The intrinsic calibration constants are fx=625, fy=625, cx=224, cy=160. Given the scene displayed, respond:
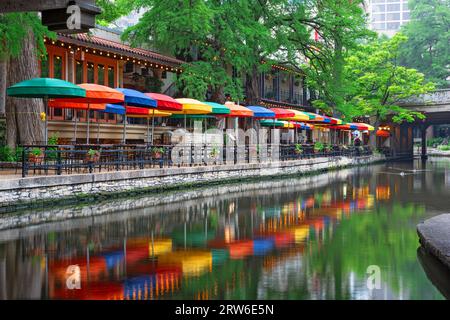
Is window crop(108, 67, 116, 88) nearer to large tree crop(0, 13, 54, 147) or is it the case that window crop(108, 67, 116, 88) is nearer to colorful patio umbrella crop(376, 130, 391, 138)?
large tree crop(0, 13, 54, 147)

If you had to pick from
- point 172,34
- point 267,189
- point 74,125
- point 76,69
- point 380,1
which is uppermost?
point 380,1

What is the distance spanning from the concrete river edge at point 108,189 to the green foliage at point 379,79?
29.6 meters

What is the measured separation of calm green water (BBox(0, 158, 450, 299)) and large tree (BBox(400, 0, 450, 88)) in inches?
2685

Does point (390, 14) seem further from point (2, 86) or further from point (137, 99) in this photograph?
point (137, 99)

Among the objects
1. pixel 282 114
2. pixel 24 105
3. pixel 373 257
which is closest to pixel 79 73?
pixel 24 105

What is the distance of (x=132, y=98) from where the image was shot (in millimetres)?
22047

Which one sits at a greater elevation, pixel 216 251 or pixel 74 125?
pixel 74 125

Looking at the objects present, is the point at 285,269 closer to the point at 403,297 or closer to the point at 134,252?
the point at 403,297

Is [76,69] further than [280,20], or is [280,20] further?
[280,20]

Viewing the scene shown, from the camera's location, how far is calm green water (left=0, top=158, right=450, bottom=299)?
797 centimetres

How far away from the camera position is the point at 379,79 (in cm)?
5772

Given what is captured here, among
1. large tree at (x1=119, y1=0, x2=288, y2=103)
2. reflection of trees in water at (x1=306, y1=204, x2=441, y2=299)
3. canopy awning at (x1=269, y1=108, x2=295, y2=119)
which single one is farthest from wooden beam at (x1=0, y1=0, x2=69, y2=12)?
canopy awning at (x1=269, y1=108, x2=295, y2=119)
